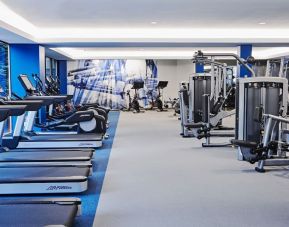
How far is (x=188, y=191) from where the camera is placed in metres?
4.01

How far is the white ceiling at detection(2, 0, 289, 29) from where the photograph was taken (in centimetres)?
661

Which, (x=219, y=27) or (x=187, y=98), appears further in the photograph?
(x=219, y=27)

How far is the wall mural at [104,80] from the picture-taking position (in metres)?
16.4

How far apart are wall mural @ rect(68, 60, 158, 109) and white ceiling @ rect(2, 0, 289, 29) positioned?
7.23 meters

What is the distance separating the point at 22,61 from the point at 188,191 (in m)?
7.16

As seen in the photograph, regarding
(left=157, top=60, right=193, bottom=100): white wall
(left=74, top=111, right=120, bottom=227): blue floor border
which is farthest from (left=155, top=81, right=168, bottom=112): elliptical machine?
(left=74, top=111, right=120, bottom=227): blue floor border

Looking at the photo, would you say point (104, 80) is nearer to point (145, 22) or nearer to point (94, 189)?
point (145, 22)

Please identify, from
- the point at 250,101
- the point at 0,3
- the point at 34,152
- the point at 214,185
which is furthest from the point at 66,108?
the point at 214,185

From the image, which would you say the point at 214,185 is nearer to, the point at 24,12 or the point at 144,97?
the point at 24,12

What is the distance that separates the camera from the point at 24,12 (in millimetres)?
7277

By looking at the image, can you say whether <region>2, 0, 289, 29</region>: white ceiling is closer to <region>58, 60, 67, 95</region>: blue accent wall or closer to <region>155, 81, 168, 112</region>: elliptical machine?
<region>155, 81, 168, 112</region>: elliptical machine

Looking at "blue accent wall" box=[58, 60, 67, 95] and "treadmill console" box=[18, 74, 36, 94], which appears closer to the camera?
"treadmill console" box=[18, 74, 36, 94]

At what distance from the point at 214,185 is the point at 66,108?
9538 mm

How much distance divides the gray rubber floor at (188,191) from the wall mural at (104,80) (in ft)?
33.2
